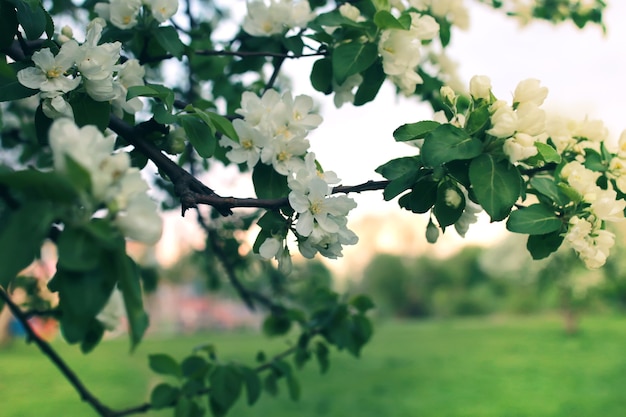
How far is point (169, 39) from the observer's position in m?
1.64

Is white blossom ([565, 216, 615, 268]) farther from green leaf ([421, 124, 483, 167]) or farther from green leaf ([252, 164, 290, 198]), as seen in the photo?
green leaf ([252, 164, 290, 198])

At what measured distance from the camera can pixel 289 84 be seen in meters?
3.95

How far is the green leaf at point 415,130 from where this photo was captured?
1.27 m

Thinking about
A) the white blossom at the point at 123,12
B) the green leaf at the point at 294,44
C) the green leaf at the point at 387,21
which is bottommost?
the green leaf at the point at 387,21

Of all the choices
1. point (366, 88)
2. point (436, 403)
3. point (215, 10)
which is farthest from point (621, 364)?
point (366, 88)

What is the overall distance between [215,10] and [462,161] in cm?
279

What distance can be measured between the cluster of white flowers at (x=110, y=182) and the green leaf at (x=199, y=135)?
0.45m

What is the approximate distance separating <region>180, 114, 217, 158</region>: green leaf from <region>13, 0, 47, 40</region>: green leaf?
402 millimetres

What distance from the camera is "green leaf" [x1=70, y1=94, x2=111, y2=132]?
1.32 meters

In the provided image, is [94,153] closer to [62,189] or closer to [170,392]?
[62,189]

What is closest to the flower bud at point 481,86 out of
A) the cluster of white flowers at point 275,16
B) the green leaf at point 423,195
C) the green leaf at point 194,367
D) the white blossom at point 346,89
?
the green leaf at point 423,195

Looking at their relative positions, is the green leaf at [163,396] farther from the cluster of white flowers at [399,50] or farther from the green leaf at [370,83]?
the cluster of white flowers at [399,50]

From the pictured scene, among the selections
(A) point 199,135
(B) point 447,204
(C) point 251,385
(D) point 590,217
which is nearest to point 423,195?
(B) point 447,204

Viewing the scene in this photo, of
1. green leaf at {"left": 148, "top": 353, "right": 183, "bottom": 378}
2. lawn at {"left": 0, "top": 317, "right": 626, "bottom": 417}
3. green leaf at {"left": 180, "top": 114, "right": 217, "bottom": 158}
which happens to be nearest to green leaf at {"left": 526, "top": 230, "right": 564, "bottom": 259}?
green leaf at {"left": 180, "top": 114, "right": 217, "bottom": 158}
